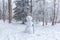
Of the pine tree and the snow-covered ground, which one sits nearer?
the snow-covered ground

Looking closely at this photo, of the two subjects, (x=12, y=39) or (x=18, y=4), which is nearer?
(x=12, y=39)

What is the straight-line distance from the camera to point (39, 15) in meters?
28.5

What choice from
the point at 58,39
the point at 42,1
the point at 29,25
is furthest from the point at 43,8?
the point at 58,39

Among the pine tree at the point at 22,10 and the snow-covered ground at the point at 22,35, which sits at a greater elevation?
the pine tree at the point at 22,10

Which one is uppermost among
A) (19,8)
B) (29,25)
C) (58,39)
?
(19,8)

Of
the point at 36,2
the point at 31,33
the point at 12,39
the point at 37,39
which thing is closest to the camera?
the point at 12,39

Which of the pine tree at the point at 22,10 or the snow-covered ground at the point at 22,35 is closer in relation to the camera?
the snow-covered ground at the point at 22,35

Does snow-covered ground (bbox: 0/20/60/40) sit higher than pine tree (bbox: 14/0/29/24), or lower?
lower

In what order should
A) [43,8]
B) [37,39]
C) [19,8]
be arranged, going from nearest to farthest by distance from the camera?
[37,39] → [19,8] → [43,8]

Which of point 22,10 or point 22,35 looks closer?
point 22,35

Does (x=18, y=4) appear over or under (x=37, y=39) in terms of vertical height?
over

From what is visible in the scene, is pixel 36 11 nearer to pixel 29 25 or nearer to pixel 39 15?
pixel 39 15

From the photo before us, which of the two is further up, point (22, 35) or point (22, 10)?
point (22, 10)

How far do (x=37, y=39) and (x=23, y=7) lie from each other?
10.6m
